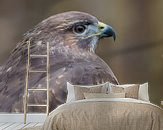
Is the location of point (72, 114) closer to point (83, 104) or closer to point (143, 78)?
point (83, 104)

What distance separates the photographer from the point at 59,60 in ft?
17.5

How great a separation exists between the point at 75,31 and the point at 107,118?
243 centimetres

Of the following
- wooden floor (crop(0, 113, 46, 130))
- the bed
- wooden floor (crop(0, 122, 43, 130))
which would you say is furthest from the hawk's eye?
the bed

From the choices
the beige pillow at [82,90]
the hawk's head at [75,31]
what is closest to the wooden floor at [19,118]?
the beige pillow at [82,90]

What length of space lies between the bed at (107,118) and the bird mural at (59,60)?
1914mm

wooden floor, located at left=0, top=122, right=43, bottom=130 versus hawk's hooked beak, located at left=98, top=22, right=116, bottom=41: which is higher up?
hawk's hooked beak, located at left=98, top=22, right=116, bottom=41

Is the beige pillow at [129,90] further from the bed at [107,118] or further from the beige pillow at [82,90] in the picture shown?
the bed at [107,118]

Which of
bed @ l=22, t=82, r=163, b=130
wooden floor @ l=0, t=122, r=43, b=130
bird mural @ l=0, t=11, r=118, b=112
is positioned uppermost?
bird mural @ l=0, t=11, r=118, b=112

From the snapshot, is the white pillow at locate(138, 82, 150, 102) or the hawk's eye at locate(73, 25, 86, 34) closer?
the white pillow at locate(138, 82, 150, 102)

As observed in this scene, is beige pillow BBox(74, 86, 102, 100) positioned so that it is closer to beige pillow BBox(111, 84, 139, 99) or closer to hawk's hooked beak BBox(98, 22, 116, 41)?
beige pillow BBox(111, 84, 139, 99)

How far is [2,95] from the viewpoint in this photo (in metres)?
5.29

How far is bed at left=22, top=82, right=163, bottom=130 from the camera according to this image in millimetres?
3203

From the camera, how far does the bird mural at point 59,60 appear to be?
5.27m

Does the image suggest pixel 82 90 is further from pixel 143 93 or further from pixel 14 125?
pixel 14 125
